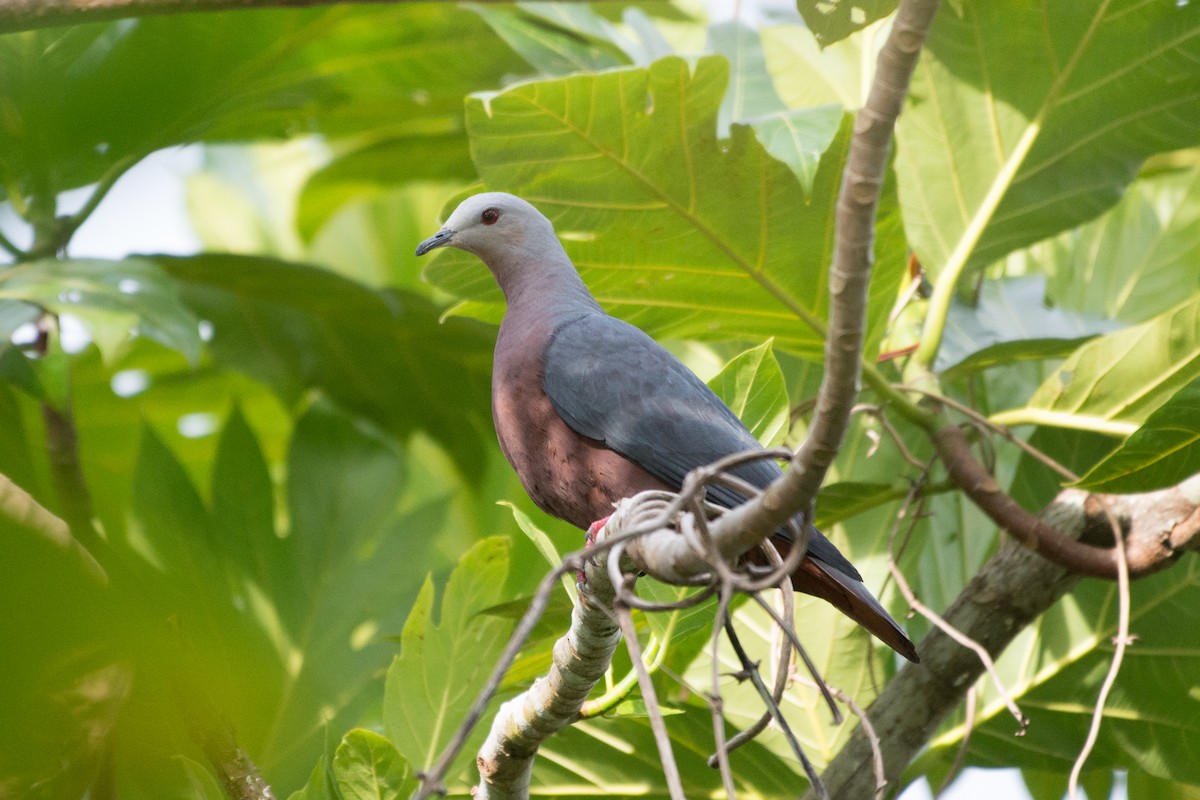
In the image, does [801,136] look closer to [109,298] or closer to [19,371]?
[109,298]

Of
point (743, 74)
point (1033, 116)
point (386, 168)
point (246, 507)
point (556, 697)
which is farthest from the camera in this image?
point (386, 168)

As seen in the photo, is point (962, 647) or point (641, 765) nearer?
point (962, 647)

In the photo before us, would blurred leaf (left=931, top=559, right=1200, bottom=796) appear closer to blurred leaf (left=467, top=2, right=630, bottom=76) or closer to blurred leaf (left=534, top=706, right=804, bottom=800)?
blurred leaf (left=534, top=706, right=804, bottom=800)

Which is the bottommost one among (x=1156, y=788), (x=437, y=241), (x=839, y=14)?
(x=1156, y=788)

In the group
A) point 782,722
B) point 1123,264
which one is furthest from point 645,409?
point 1123,264

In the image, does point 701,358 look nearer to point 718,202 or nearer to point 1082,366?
point 718,202

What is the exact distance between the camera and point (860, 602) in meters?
2.47

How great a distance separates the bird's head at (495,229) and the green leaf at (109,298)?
0.80 meters

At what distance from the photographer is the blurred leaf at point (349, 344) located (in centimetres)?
477

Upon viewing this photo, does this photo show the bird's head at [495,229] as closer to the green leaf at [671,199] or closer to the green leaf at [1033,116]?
the green leaf at [671,199]

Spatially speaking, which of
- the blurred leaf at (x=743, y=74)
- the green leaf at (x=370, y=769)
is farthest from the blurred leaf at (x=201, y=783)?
the blurred leaf at (x=743, y=74)

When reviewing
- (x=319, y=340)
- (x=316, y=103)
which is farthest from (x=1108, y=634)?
(x=316, y=103)

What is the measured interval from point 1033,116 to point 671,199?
1136mm

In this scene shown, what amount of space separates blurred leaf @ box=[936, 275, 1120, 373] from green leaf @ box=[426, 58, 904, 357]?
12.4 inches
